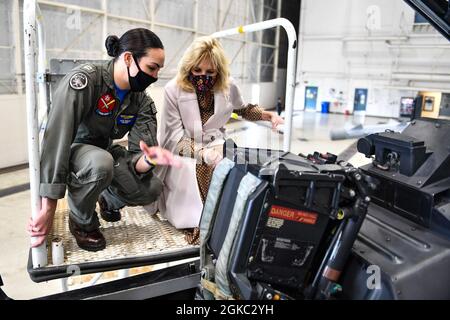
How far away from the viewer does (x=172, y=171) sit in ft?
7.25

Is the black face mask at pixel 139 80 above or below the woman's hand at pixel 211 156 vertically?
above

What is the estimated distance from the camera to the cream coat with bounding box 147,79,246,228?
214 cm

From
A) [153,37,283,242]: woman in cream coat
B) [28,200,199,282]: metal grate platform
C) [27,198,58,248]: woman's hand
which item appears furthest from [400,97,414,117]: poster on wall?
[27,198,58,248]: woman's hand

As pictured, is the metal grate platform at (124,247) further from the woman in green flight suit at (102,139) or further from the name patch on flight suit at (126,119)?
the name patch on flight suit at (126,119)

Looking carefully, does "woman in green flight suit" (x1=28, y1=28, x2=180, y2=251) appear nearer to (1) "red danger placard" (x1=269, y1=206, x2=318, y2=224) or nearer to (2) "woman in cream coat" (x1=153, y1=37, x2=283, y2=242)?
(2) "woman in cream coat" (x1=153, y1=37, x2=283, y2=242)

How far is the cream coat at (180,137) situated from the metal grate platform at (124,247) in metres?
0.12

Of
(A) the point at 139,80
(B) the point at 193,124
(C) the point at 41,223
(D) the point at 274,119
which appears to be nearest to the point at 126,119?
(A) the point at 139,80

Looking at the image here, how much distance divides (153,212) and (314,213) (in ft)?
4.21

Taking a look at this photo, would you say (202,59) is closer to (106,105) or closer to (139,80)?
(139,80)

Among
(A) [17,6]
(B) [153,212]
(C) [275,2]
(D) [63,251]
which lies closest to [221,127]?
(B) [153,212]

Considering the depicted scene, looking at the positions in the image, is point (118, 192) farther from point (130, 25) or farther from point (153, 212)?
point (130, 25)

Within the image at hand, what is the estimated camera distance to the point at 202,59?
6.72 ft

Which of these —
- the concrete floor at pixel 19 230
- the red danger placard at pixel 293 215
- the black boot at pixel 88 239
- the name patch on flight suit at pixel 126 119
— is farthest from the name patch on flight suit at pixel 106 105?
the concrete floor at pixel 19 230

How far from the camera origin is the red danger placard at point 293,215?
113 cm
